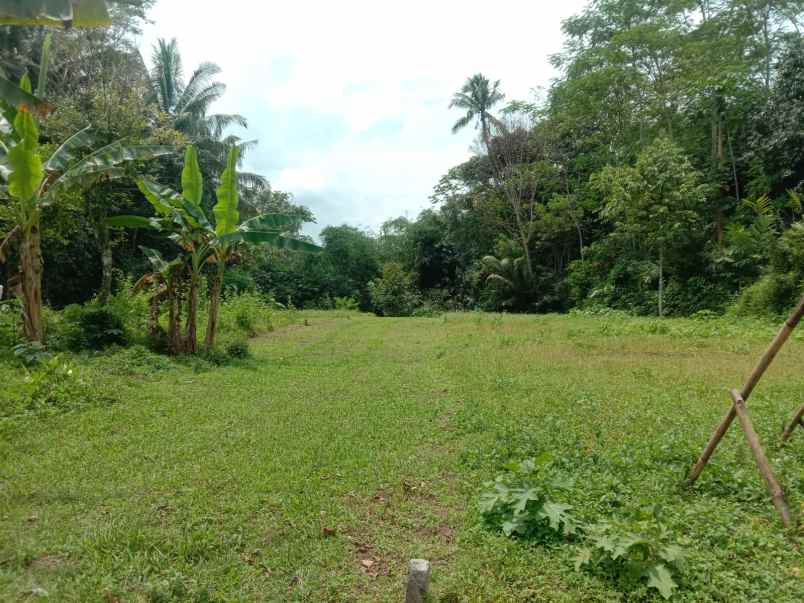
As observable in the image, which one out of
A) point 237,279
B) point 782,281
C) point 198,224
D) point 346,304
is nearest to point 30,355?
point 198,224

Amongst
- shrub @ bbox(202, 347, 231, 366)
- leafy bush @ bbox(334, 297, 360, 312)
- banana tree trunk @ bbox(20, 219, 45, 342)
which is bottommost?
shrub @ bbox(202, 347, 231, 366)

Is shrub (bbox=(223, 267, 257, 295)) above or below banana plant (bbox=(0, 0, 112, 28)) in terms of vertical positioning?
below

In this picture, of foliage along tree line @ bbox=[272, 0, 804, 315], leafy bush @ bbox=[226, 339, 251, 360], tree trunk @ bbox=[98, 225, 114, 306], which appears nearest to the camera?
leafy bush @ bbox=[226, 339, 251, 360]

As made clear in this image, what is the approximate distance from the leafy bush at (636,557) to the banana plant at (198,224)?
8.76 meters

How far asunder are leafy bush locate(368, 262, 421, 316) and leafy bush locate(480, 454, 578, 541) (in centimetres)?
2641

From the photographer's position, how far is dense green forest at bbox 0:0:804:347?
1450cm

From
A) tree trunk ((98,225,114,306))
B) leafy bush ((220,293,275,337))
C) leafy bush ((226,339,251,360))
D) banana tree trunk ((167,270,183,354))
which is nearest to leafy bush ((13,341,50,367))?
banana tree trunk ((167,270,183,354))

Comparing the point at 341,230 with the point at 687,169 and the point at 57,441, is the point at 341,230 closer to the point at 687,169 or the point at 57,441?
the point at 687,169

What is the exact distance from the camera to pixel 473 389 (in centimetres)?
742

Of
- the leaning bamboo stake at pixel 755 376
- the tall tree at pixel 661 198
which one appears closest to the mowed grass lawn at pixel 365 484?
the leaning bamboo stake at pixel 755 376

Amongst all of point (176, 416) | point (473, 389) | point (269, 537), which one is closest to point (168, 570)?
point (269, 537)

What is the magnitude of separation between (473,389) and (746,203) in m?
14.9

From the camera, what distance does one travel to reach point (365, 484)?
13.6 feet

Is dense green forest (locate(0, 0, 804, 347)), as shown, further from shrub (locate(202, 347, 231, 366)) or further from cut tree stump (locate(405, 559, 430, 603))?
cut tree stump (locate(405, 559, 430, 603))
